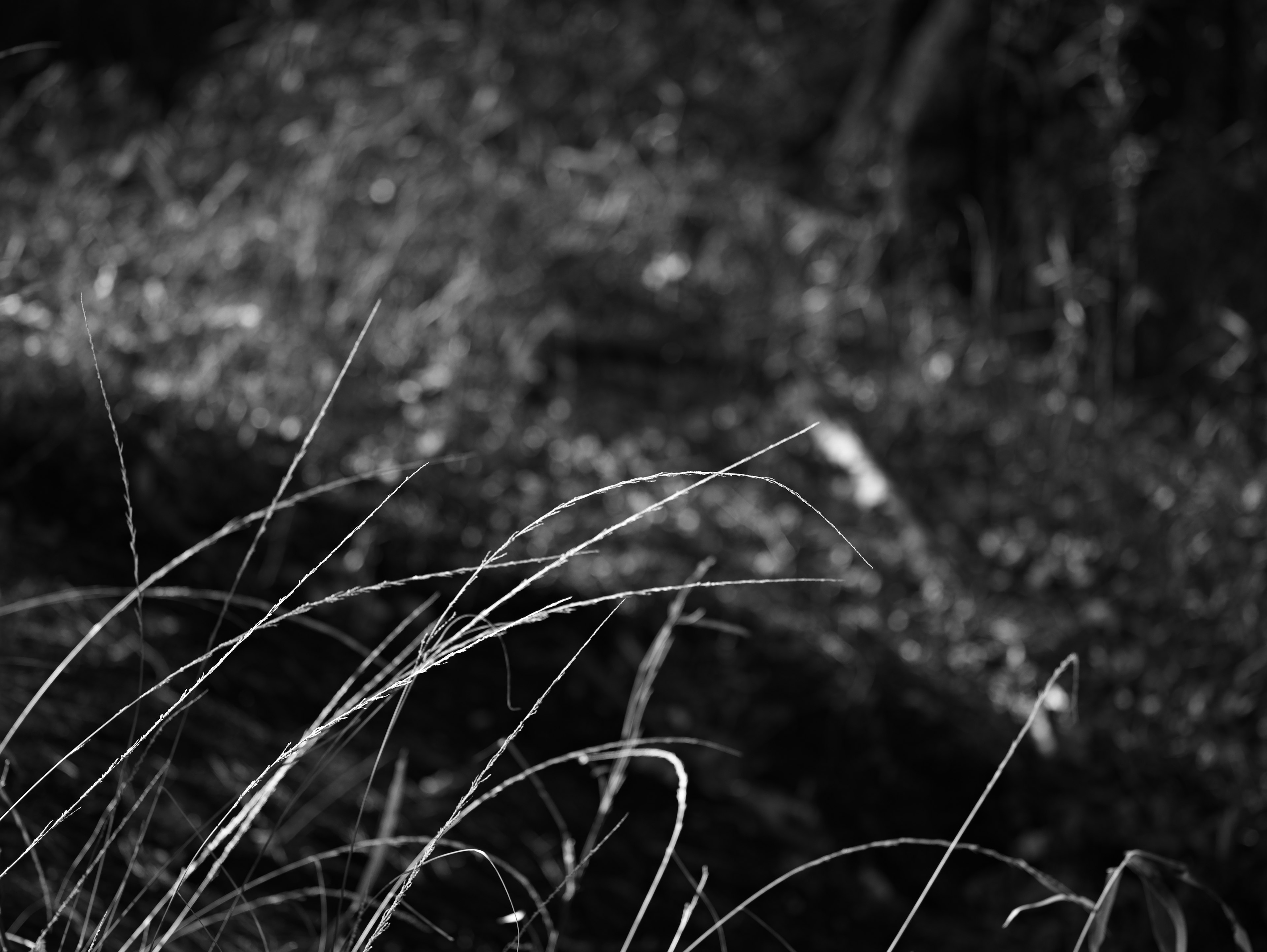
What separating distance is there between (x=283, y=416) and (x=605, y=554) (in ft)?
3.51

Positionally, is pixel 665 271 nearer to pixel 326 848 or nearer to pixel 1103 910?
pixel 326 848

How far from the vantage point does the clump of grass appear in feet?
3.76

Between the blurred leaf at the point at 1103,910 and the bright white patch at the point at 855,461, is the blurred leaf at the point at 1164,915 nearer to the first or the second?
the blurred leaf at the point at 1103,910

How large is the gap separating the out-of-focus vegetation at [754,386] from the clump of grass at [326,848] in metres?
0.09

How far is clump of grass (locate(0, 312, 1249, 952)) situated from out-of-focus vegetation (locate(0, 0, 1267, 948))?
0.29 feet

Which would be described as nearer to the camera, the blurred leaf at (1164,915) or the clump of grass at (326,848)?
the clump of grass at (326,848)

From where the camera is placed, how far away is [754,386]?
177 inches

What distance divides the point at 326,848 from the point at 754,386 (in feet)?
9.50

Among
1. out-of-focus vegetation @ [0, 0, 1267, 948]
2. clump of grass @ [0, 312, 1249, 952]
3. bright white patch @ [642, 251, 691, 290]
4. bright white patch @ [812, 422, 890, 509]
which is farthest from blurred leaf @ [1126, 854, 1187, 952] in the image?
bright white patch @ [642, 251, 691, 290]

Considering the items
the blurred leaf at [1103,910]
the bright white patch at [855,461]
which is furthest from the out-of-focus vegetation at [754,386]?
the blurred leaf at [1103,910]

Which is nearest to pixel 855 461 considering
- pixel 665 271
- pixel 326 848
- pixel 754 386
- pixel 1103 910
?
pixel 754 386

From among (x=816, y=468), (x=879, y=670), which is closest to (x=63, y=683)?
(x=879, y=670)

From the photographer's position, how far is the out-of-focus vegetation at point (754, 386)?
9.17 feet

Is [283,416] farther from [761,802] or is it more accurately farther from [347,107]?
[347,107]
